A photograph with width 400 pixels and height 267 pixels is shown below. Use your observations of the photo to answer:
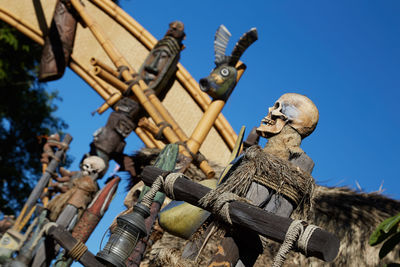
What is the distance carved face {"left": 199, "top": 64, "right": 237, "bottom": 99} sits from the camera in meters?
4.03

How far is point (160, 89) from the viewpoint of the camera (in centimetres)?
484

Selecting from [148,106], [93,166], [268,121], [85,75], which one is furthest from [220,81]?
[268,121]

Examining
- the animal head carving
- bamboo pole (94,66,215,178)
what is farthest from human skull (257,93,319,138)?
the animal head carving

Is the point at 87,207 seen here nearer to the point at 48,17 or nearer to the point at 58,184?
the point at 58,184

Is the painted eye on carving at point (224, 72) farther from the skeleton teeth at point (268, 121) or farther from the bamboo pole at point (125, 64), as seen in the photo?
the skeleton teeth at point (268, 121)

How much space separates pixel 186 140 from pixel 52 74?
6.48 ft

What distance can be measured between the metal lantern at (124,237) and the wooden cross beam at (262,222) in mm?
144

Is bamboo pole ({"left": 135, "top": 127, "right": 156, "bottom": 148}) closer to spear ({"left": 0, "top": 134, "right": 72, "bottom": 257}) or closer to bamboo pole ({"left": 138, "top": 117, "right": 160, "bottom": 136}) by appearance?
bamboo pole ({"left": 138, "top": 117, "right": 160, "bottom": 136})

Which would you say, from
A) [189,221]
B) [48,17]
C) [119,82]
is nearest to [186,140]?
[119,82]

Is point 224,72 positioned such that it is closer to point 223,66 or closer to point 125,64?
point 223,66

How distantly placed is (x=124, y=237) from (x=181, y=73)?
3306mm

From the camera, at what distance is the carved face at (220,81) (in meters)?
4.03

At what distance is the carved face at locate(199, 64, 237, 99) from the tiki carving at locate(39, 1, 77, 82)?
1.89m

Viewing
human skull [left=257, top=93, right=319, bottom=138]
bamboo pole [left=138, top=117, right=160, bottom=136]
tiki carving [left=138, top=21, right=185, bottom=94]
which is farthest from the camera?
tiki carving [left=138, top=21, right=185, bottom=94]
